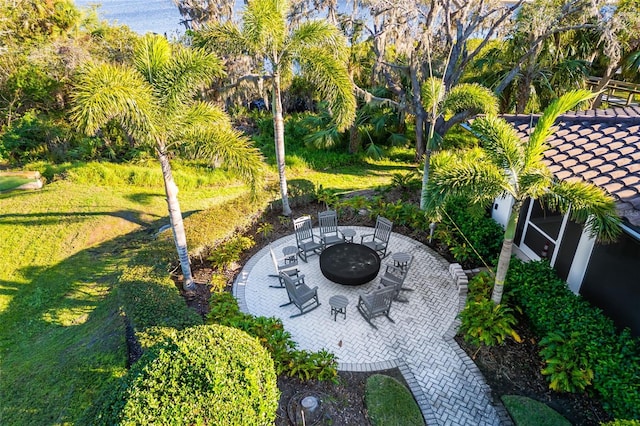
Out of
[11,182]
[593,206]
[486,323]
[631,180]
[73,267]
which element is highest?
[631,180]

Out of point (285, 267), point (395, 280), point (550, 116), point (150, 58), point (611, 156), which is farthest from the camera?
point (285, 267)

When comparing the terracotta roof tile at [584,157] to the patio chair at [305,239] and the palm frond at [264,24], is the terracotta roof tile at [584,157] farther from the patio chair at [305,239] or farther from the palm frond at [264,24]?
the palm frond at [264,24]

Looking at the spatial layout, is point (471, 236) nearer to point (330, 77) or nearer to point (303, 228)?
point (303, 228)

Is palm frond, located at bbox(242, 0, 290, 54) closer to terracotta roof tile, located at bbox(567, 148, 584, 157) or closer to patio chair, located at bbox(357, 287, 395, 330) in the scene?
patio chair, located at bbox(357, 287, 395, 330)

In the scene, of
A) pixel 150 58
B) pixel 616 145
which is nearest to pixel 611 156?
pixel 616 145

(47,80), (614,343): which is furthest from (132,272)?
(47,80)

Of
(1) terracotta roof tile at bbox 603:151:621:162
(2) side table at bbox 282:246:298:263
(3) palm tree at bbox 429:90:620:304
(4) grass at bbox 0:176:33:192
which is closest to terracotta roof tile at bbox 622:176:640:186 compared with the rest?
(3) palm tree at bbox 429:90:620:304

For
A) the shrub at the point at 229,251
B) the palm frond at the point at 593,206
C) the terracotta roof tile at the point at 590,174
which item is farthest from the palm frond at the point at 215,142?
the terracotta roof tile at the point at 590,174

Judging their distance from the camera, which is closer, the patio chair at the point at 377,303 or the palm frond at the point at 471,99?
the patio chair at the point at 377,303
